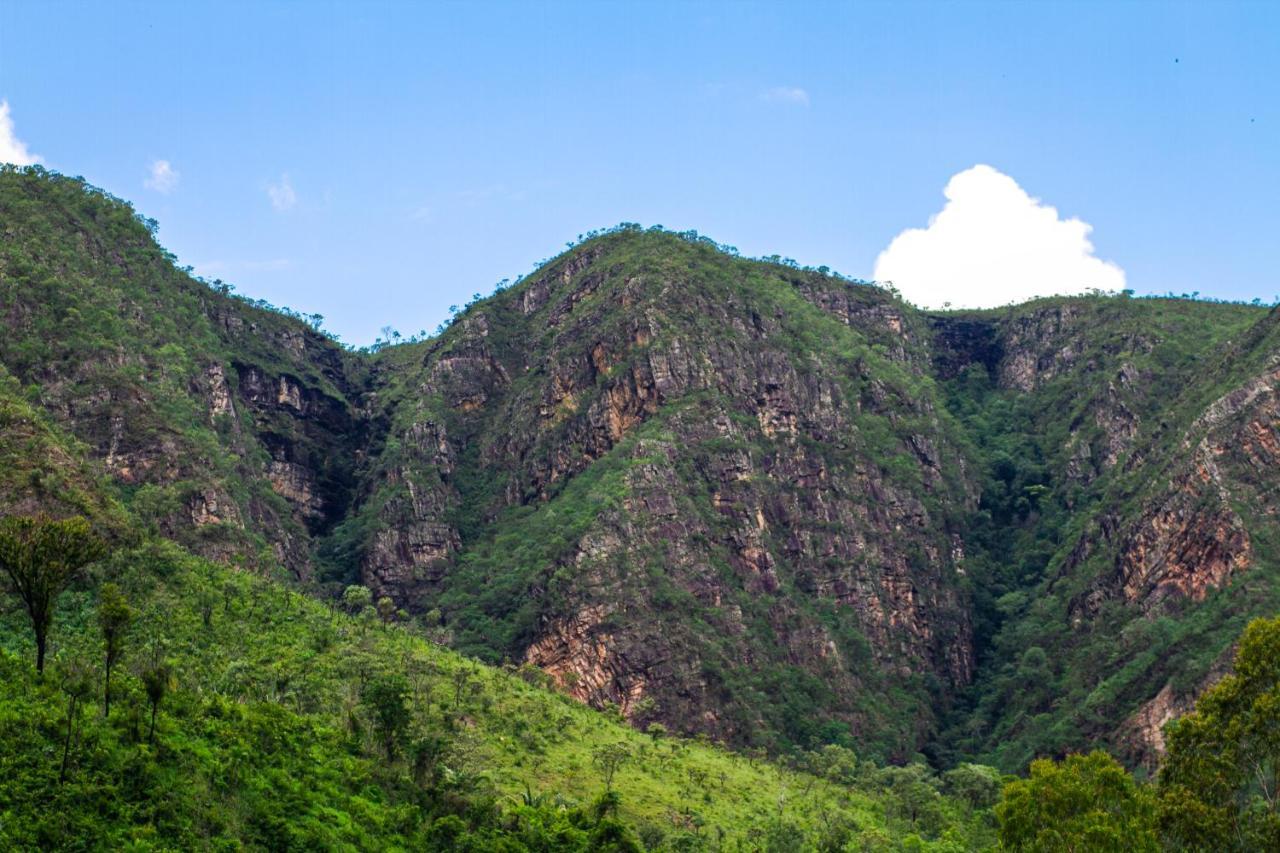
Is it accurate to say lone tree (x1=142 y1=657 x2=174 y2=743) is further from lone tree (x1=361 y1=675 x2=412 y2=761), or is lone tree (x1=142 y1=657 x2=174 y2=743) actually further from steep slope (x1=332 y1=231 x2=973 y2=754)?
steep slope (x1=332 y1=231 x2=973 y2=754)

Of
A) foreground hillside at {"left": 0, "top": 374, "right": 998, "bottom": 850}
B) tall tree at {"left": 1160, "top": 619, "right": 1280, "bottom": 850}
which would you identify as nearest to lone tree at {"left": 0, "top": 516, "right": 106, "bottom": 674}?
foreground hillside at {"left": 0, "top": 374, "right": 998, "bottom": 850}

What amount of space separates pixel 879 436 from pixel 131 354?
322 ft

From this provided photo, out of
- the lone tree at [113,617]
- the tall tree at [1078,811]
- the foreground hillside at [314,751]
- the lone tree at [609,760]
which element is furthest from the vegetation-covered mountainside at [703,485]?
the tall tree at [1078,811]

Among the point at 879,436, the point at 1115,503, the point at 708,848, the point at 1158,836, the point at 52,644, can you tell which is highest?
the point at 879,436

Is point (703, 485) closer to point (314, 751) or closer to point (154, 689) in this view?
point (314, 751)

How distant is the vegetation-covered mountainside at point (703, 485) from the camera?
12219cm

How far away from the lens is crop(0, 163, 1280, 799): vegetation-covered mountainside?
12219 centimetres

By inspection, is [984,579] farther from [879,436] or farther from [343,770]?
[343,770]

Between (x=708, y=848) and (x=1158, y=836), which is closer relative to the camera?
(x=1158, y=836)

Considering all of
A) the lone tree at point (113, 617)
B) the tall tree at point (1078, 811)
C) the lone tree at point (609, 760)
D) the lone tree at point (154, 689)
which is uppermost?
the lone tree at point (113, 617)

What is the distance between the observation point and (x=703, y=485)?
5861 inches

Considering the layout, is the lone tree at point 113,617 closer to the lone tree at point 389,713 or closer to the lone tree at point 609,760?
the lone tree at point 389,713

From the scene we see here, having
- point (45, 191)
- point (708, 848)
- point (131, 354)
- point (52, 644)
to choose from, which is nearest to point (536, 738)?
point (708, 848)

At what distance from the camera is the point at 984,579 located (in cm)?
16775
